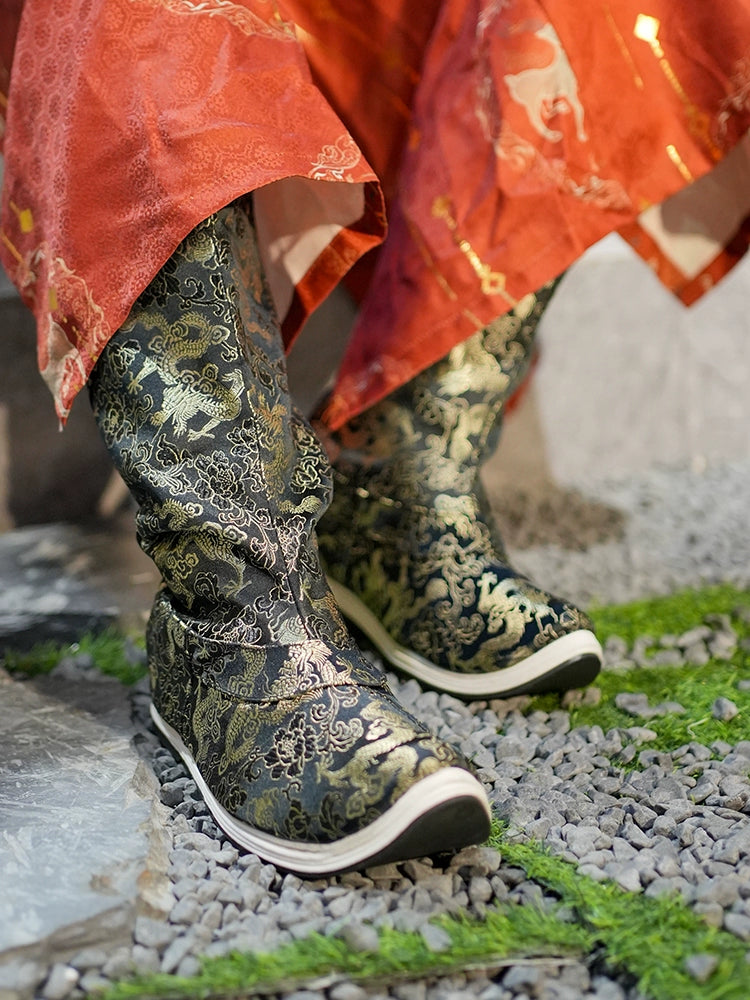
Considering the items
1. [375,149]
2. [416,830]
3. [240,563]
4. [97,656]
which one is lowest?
[97,656]

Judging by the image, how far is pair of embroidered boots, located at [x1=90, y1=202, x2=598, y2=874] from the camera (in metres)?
0.67

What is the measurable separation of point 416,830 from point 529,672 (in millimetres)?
327

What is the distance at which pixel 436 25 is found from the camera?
102cm

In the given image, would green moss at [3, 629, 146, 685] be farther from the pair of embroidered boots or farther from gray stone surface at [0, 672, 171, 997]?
the pair of embroidered boots

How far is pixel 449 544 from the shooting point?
3.30ft

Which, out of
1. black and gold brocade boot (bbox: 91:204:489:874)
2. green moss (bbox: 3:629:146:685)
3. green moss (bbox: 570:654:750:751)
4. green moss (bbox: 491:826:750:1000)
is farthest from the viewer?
green moss (bbox: 3:629:146:685)

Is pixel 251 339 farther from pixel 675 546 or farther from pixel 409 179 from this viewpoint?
pixel 675 546

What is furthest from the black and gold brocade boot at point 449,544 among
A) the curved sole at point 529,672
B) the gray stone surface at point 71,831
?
the gray stone surface at point 71,831

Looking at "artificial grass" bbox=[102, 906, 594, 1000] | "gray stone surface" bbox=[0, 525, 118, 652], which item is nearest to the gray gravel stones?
"artificial grass" bbox=[102, 906, 594, 1000]

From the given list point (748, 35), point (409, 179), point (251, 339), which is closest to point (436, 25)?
point (409, 179)

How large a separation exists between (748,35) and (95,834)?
3.09 feet

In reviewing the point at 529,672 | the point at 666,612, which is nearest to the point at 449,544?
the point at 529,672

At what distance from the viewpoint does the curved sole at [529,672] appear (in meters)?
0.94

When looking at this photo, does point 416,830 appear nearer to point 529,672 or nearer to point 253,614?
point 253,614
